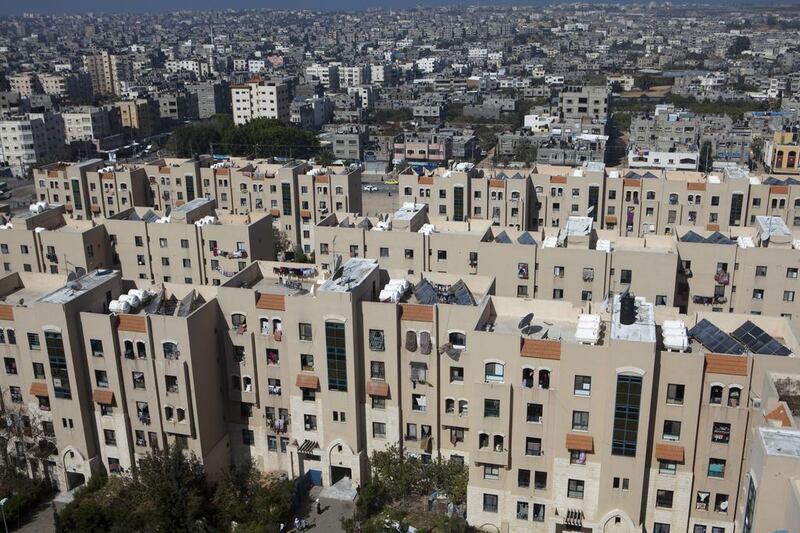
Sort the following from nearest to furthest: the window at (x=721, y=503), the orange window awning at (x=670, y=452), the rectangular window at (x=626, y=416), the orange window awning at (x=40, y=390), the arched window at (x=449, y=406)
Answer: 1. the rectangular window at (x=626, y=416)
2. the orange window awning at (x=670, y=452)
3. the window at (x=721, y=503)
4. the arched window at (x=449, y=406)
5. the orange window awning at (x=40, y=390)

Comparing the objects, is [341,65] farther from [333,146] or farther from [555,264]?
[555,264]

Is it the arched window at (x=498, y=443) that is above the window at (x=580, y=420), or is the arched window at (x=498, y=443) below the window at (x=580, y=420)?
below

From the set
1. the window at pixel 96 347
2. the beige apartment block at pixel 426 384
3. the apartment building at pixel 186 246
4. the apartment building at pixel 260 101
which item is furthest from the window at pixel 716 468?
the apartment building at pixel 260 101

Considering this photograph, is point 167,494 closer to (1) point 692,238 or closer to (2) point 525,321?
(2) point 525,321

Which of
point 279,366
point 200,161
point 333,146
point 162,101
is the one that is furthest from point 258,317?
point 162,101

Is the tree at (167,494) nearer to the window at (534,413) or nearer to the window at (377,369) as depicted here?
the window at (377,369)

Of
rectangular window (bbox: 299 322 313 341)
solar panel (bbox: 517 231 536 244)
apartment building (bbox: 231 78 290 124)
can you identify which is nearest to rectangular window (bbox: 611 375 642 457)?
rectangular window (bbox: 299 322 313 341)

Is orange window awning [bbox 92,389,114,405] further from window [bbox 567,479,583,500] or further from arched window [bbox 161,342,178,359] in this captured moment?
window [bbox 567,479,583,500]
